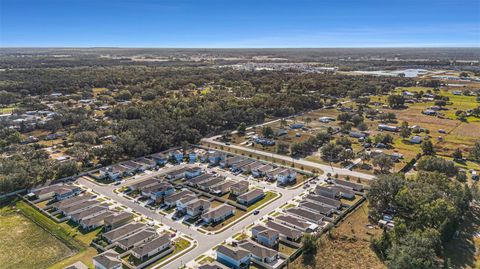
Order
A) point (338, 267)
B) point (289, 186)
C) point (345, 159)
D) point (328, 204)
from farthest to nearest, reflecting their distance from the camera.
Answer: point (345, 159) → point (289, 186) → point (328, 204) → point (338, 267)

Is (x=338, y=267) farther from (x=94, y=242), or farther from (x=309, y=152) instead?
(x=309, y=152)

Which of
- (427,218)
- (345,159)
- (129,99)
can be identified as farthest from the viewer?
(129,99)

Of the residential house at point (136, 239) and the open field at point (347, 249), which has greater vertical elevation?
the residential house at point (136, 239)

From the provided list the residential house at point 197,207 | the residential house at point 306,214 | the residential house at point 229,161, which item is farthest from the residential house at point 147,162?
the residential house at point 306,214

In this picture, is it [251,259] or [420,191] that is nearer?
[251,259]

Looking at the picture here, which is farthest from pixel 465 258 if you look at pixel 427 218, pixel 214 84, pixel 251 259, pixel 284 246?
pixel 214 84

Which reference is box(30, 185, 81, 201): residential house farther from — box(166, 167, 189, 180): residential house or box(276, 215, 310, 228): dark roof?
box(276, 215, 310, 228): dark roof

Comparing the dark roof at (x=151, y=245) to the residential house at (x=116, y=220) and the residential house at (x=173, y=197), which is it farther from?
the residential house at (x=173, y=197)
